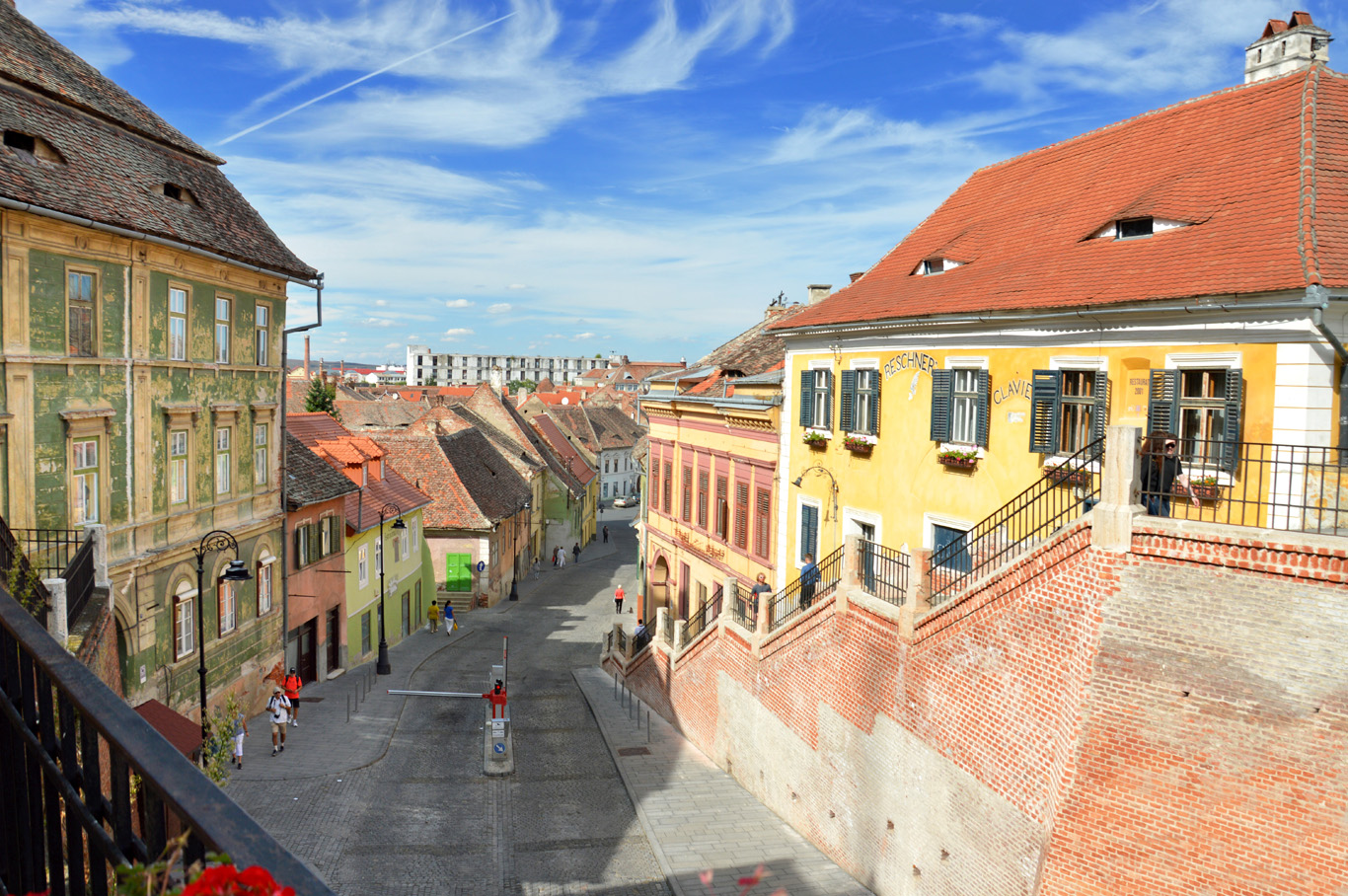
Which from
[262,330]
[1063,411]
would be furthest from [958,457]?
[262,330]

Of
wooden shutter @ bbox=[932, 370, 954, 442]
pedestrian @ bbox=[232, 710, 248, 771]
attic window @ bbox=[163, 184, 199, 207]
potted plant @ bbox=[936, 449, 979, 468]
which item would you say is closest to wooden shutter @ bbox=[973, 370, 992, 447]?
potted plant @ bbox=[936, 449, 979, 468]

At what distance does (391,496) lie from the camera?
121 feet

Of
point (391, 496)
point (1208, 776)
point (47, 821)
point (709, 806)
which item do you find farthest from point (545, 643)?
point (47, 821)

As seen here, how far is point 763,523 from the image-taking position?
2638 centimetres

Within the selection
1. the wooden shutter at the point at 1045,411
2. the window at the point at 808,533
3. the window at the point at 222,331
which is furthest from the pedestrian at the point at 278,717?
the wooden shutter at the point at 1045,411

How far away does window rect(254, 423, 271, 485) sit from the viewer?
24.6 metres

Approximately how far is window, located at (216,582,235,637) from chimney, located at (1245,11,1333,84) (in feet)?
79.9

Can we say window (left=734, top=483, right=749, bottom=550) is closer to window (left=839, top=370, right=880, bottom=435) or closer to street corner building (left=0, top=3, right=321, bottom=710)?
window (left=839, top=370, right=880, bottom=435)

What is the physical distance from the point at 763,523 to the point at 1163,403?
1373cm

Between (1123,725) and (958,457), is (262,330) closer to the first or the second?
(958,457)

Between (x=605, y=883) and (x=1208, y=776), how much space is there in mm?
9994

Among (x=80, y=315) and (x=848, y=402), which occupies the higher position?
(x=80, y=315)

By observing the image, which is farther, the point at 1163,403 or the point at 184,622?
the point at 184,622

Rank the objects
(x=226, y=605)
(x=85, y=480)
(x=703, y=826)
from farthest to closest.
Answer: (x=226, y=605), (x=703, y=826), (x=85, y=480)
